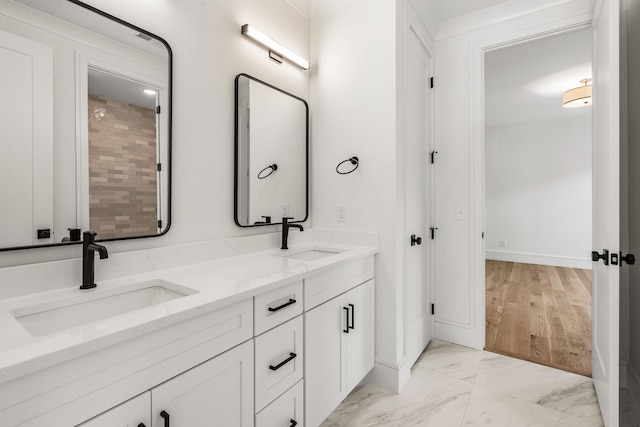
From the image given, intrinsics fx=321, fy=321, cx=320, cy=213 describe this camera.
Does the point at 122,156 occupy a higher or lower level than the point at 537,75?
lower

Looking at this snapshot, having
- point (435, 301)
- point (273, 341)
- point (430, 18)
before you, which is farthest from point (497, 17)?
point (273, 341)

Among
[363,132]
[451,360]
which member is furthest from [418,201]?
[451,360]

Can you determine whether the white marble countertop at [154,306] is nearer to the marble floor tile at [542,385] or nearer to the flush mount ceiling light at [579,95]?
the marble floor tile at [542,385]

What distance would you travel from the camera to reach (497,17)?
7.84ft

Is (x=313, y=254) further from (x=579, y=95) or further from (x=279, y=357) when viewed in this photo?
(x=579, y=95)

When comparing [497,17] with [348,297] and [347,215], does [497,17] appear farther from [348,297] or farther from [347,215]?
[348,297]

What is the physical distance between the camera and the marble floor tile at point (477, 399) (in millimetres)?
1702

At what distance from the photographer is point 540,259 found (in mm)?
5656

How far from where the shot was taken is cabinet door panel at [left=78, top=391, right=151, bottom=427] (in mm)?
768

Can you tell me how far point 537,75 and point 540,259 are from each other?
339 centimetres

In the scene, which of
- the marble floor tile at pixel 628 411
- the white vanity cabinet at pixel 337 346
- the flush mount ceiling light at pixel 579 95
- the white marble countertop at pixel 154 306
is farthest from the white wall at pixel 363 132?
the flush mount ceiling light at pixel 579 95

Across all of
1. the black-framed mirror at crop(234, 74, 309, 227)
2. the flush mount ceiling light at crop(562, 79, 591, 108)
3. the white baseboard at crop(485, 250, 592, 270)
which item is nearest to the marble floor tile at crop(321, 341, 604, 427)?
the black-framed mirror at crop(234, 74, 309, 227)

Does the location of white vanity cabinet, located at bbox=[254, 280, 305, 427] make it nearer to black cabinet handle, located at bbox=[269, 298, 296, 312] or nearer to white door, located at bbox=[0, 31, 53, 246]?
black cabinet handle, located at bbox=[269, 298, 296, 312]

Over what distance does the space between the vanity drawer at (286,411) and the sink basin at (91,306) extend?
0.55m
